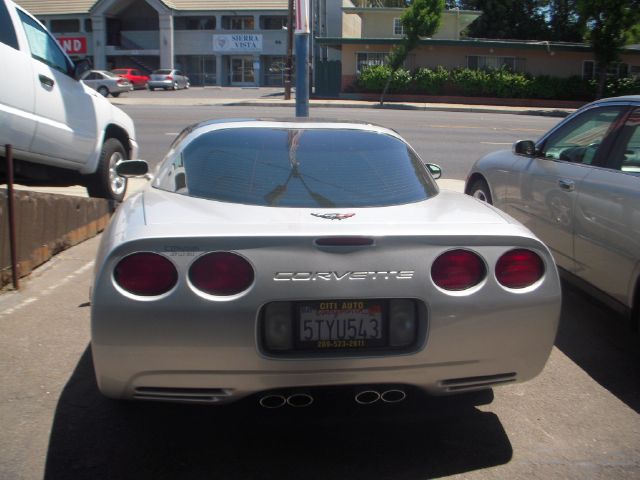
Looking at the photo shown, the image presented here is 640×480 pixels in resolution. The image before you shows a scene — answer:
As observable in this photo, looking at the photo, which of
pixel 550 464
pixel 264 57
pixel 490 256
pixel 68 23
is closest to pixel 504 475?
pixel 550 464

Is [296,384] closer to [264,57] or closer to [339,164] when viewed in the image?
[339,164]

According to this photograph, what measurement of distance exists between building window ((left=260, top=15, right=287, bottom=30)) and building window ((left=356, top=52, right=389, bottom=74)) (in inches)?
728

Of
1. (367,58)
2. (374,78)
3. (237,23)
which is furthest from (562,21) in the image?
(374,78)

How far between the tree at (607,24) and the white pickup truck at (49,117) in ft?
102

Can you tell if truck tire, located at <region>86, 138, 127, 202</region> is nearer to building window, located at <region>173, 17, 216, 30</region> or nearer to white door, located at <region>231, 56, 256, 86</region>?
white door, located at <region>231, 56, 256, 86</region>

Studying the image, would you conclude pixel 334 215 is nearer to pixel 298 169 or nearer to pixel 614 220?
pixel 298 169

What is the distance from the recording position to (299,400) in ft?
10.4

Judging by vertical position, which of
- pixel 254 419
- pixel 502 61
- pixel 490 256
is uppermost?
pixel 502 61

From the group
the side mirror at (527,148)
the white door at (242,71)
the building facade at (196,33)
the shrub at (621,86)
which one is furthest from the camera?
the white door at (242,71)

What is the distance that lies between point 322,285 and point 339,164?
1.16m

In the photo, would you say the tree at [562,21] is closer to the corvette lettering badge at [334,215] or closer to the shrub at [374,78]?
the shrub at [374,78]

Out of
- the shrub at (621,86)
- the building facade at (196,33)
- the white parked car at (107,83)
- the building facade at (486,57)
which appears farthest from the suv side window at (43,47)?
the building facade at (196,33)

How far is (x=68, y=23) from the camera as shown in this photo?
200 feet

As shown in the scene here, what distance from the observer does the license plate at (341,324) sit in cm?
303
